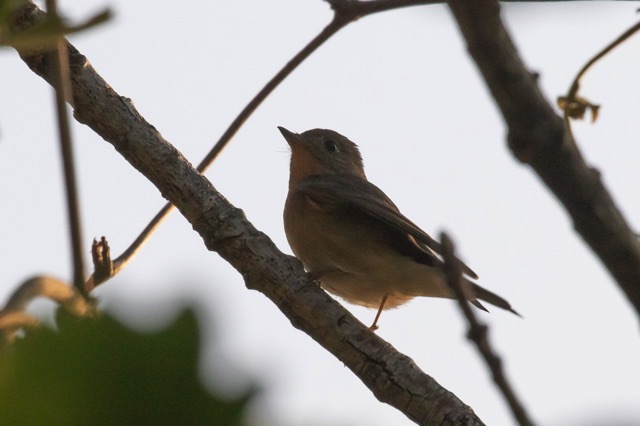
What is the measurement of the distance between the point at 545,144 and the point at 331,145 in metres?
8.56

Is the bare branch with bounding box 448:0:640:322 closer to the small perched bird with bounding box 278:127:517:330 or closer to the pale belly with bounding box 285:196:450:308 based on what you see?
the small perched bird with bounding box 278:127:517:330

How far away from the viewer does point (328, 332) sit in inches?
160

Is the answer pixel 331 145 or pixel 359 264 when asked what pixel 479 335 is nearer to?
pixel 359 264

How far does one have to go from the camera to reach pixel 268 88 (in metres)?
4.34

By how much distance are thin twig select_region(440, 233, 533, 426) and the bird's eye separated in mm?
8493

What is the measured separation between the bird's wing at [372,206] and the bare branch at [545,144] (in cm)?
464

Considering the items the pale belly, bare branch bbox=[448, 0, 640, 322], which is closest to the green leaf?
bare branch bbox=[448, 0, 640, 322]

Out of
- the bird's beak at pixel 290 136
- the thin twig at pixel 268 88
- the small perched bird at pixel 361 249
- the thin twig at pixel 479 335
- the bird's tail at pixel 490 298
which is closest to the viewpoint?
the thin twig at pixel 479 335

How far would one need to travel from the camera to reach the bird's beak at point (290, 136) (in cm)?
974

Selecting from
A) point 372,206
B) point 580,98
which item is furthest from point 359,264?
point 580,98

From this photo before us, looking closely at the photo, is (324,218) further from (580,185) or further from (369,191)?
(580,185)

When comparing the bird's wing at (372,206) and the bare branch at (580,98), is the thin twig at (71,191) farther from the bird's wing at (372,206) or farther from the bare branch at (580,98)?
the bird's wing at (372,206)

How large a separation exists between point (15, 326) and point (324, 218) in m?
5.72

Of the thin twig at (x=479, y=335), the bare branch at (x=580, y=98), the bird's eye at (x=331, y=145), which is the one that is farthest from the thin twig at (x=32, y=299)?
the bird's eye at (x=331, y=145)
